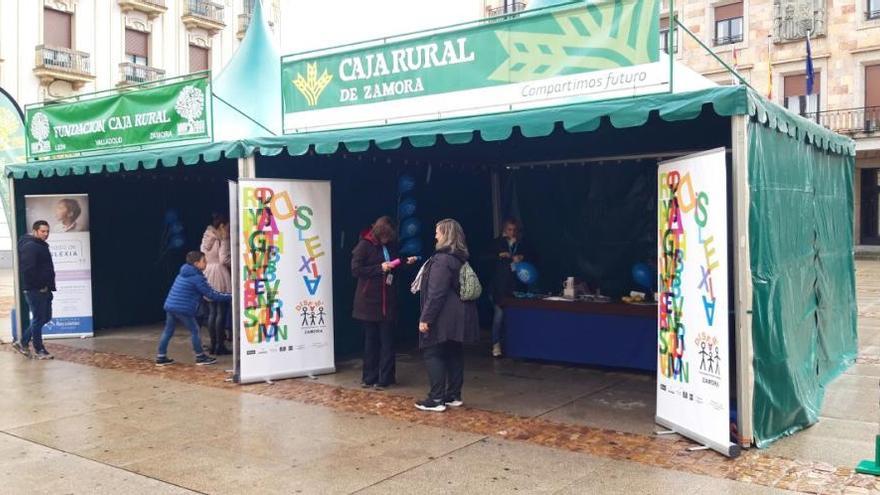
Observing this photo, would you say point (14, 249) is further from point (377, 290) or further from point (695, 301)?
point (695, 301)

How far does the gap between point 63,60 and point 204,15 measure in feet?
24.4

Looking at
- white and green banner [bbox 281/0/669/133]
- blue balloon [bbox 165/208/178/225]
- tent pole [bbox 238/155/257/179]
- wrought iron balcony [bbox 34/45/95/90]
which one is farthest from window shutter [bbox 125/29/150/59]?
tent pole [bbox 238/155/257/179]

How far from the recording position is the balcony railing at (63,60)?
2941 cm

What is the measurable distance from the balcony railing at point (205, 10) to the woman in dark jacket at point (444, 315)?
31996mm

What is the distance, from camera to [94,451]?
583 cm

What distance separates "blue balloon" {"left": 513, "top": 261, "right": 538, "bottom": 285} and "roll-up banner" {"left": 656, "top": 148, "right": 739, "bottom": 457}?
307cm

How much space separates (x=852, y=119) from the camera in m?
29.3

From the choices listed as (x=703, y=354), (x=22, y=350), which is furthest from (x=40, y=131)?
(x=703, y=354)

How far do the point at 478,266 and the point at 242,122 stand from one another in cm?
387

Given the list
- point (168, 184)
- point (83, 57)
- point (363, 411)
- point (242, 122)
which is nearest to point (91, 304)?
point (168, 184)

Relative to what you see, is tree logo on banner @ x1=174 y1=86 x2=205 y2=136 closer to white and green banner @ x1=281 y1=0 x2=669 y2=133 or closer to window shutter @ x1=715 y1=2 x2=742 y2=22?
white and green banner @ x1=281 y1=0 x2=669 y2=133

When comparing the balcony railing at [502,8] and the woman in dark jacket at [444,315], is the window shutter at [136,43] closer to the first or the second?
the balcony railing at [502,8]

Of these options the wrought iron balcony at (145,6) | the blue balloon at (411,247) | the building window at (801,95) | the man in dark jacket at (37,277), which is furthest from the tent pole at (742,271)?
the wrought iron balcony at (145,6)

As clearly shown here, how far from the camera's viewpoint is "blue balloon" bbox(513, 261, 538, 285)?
29.8 feet
